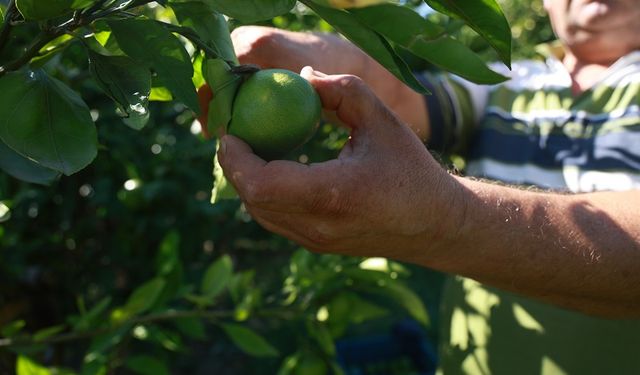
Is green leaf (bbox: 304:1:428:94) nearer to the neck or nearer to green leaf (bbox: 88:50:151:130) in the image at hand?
green leaf (bbox: 88:50:151:130)

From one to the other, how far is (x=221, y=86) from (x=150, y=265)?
4.09 ft

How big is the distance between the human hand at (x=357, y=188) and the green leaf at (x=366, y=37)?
0.34 feet

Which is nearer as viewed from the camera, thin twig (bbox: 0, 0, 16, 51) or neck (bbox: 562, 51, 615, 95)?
thin twig (bbox: 0, 0, 16, 51)

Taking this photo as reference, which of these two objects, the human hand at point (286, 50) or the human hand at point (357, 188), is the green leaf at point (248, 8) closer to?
the human hand at point (357, 188)

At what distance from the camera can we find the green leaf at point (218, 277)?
143 cm

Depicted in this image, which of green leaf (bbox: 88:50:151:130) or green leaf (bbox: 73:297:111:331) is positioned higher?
green leaf (bbox: 88:50:151:130)

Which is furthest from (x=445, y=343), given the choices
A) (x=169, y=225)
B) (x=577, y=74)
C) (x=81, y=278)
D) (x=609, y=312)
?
(x=81, y=278)

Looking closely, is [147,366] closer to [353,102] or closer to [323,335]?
[323,335]

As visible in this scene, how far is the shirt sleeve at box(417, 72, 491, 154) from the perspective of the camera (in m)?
1.42

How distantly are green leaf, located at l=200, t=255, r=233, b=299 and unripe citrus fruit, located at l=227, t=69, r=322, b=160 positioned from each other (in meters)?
0.77

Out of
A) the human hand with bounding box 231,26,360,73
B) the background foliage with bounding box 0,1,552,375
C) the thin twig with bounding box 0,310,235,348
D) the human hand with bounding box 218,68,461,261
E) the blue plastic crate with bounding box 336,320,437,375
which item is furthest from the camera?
the blue plastic crate with bounding box 336,320,437,375

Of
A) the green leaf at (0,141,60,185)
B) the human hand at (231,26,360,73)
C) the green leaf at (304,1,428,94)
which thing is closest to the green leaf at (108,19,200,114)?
the green leaf at (304,1,428,94)

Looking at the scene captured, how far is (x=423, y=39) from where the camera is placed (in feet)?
2.09

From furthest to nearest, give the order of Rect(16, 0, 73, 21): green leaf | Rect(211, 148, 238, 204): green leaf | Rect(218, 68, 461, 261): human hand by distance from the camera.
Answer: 1. Rect(211, 148, 238, 204): green leaf
2. Rect(218, 68, 461, 261): human hand
3. Rect(16, 0, 73, 21): green leaf
